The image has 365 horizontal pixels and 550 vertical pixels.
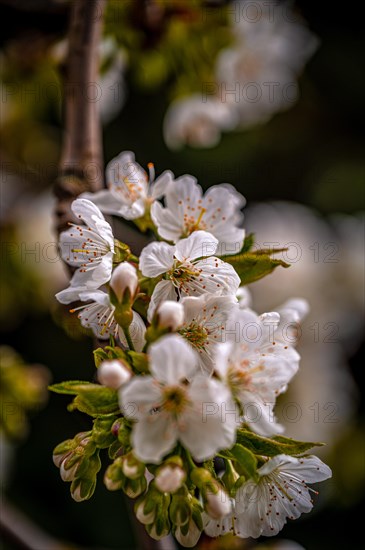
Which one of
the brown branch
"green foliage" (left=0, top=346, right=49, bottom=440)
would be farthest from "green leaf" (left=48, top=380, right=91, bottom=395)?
"green foliage" (left=0, top=346, right=49, bottom=440)

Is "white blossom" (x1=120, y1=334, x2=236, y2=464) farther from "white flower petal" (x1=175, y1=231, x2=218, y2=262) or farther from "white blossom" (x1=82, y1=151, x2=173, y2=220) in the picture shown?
"white blossom" (x1=82, y1=151, x2=173, y2=220)

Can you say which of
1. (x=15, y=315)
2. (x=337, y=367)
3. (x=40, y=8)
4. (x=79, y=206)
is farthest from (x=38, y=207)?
(x=79, y=206)

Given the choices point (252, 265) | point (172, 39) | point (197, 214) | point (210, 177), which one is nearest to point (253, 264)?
point (252, 265)

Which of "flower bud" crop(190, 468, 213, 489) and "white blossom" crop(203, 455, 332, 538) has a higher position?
"flower bud" crop(190, 468, 213, 489)

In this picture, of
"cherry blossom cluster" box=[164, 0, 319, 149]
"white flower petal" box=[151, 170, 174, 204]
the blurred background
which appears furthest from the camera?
"cherry blossom cluster" box=[164, 0, 319, 149]

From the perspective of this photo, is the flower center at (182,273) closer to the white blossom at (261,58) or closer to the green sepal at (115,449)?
the green sepal at (115,449)

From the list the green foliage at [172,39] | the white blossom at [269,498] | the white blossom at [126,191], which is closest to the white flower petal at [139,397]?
the white blossom at [269,498]

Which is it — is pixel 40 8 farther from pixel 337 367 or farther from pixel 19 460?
pixel 19 460
